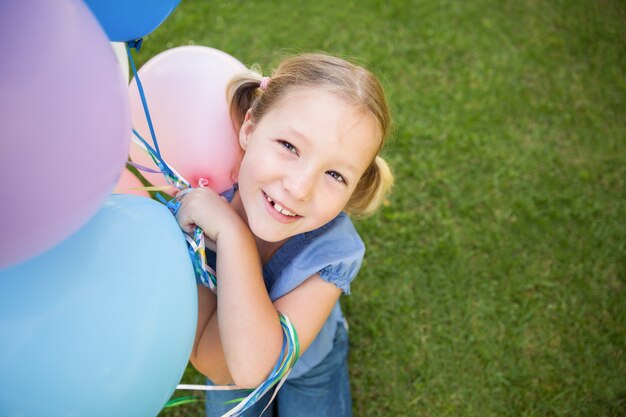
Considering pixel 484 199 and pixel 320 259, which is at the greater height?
pixel 320 259

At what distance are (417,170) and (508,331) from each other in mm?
889

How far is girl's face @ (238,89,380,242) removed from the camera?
1258 mm

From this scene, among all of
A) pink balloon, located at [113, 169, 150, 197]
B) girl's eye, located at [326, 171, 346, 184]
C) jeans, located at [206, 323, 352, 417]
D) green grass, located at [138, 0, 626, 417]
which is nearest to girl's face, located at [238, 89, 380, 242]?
girl's eye, located at [326, 171, 346, 184]

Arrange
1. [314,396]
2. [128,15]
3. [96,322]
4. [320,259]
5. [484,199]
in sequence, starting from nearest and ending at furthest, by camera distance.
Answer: [96,322], [128,15], [320,259], [314,396], [484,199]

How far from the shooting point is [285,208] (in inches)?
51.6

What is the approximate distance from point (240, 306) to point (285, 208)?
268mm

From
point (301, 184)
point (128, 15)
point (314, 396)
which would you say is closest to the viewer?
point (128, 15)

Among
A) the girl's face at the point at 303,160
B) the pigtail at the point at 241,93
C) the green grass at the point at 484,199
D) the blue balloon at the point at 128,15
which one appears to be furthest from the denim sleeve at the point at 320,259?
the green grass at the point at 484,199

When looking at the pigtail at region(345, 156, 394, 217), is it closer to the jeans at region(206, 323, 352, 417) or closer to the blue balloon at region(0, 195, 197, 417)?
the jeans at region(206, 323, 352, 417)

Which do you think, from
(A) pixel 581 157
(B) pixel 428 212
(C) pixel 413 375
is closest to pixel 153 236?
(C) pixel 413 375

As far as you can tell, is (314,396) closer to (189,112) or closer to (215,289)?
(215,289)

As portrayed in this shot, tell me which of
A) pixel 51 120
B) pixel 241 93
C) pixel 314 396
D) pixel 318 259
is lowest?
pixel 314 396

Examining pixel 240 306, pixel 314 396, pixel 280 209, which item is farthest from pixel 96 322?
pixel 314 396

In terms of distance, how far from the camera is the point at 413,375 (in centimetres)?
214
